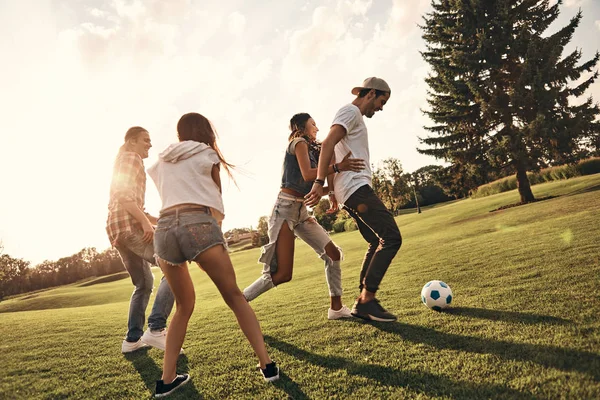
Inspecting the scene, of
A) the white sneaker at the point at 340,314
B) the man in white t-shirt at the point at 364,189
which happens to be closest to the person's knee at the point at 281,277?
the white sneaker at the point at 340,314

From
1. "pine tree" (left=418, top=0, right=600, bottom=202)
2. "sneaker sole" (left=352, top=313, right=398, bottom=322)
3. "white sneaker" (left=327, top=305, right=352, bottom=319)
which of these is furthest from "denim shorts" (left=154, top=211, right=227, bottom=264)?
"pine tree" (left=418, top=0, right=600, bottom=202)

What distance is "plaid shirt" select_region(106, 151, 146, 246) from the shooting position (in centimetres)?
417

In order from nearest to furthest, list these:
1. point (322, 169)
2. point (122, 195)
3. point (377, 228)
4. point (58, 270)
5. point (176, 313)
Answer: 1. point (176, 313)
2. point (322, 169)
3. point (377, 228)
4. point (122, 195)
5. point (58, 270)

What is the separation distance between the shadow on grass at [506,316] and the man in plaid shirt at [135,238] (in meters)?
3.27

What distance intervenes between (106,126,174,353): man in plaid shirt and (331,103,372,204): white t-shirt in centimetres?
226

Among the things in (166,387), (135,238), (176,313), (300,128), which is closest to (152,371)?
(166,387)

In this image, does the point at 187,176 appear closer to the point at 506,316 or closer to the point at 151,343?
the point at 151,343

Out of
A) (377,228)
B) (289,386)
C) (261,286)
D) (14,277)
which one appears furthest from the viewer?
(14,277)

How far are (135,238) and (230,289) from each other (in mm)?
2014

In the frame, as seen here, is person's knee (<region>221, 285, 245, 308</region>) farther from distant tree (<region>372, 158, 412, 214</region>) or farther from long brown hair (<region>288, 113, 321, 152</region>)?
distant tree (<region>372, 158, 412, 214</region>)

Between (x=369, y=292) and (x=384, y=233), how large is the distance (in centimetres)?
70

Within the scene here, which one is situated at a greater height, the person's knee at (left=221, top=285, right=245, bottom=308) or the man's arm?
the man's arm

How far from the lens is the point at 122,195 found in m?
4.14

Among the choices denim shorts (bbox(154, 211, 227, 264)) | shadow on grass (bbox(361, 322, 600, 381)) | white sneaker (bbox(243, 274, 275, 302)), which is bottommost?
shadow on grass (bbox(361, 322, 600, 381))
